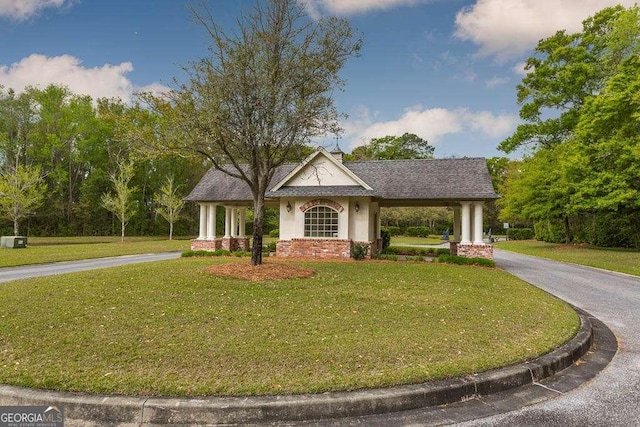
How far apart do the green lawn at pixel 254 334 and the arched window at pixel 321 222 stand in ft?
A: 26.1

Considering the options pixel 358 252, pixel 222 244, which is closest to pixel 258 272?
pixel 358 252

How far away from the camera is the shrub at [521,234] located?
43312 millimetres

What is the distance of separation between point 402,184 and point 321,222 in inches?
185

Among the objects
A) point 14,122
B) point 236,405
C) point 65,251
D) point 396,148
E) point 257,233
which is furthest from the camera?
point 396,148

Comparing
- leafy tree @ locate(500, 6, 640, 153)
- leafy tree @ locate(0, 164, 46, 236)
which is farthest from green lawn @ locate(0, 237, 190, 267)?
leafy tree @ locate(500, 6, 640, 153)

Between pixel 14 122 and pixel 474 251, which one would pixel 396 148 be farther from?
pixel 14 122

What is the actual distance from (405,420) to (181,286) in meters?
6.20

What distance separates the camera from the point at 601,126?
22516mm

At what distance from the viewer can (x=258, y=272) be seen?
9633mm

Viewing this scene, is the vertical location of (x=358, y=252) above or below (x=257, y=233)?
below

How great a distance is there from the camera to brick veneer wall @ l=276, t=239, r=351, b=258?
53.8 ft

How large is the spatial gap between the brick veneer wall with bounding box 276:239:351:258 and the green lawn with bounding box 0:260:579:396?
24.3ft

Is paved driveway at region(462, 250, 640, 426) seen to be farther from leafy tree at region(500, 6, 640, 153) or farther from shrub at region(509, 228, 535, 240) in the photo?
shrub at region(509, 228, 535, 240)

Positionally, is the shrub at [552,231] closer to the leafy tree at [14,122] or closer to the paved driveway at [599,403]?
the paved driveway at [599,403]
